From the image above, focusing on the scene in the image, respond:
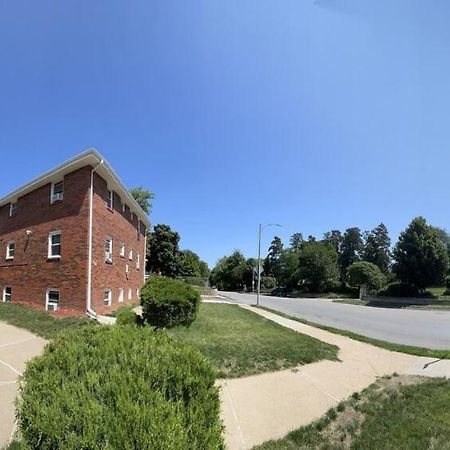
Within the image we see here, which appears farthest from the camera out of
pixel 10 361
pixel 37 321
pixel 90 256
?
pixel 90 256

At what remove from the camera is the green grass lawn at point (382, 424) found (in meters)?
4.41

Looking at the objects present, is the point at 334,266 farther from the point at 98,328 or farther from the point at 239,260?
the point at 98,328

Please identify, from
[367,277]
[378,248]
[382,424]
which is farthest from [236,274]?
[382,424]

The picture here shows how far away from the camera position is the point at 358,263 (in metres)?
53.9

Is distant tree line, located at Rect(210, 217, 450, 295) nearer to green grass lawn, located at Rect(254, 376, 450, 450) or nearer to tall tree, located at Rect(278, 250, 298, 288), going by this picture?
tall tree, located at Rect(278, 250, 298, 288)

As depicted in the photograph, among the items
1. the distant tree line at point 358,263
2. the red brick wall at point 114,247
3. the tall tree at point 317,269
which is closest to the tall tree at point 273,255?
the distant tree line at point 358,263

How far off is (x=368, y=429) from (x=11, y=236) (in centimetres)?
1853

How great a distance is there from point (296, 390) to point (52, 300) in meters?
12.1

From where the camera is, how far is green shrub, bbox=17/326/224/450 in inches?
97.1

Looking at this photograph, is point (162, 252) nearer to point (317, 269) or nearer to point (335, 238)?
point (317, 269)

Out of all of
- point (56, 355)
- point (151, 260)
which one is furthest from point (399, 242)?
point (56, 355)

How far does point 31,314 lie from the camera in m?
13.5

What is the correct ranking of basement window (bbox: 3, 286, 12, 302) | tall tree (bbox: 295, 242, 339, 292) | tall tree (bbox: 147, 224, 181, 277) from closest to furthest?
basement window (bbox: 3, 286, 12, 302)
tall tree (bbox: 147, 224, 181, 277)
tall tree (bbox: 295, 242, 339, 292)

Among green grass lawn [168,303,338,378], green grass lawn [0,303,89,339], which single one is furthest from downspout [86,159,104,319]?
green grass lawn [168,303,338,378]
